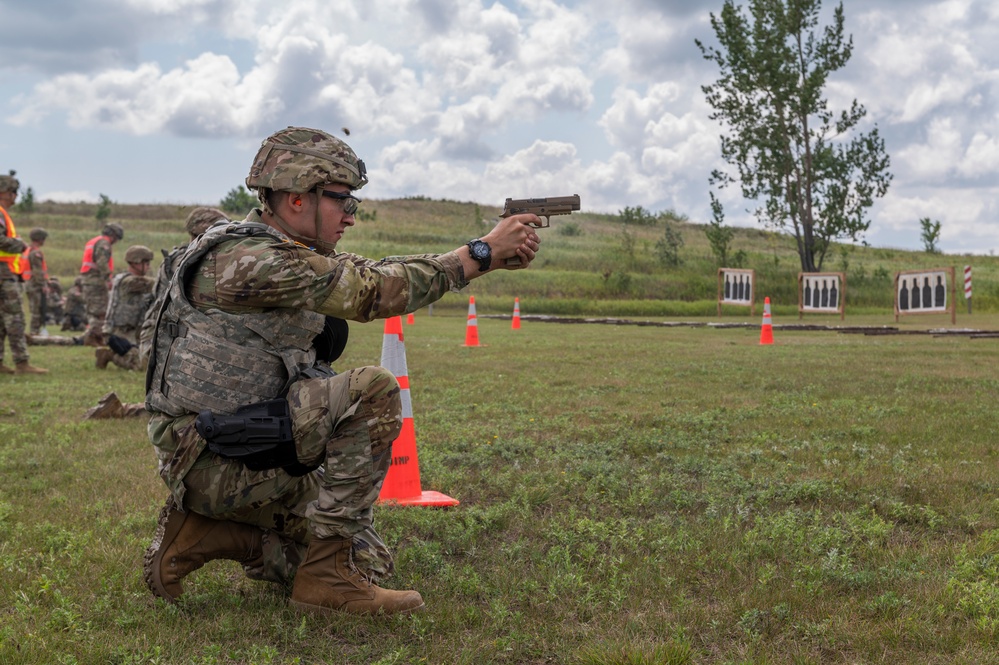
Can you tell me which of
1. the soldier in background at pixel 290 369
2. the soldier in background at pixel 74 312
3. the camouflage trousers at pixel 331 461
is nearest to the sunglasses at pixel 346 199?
the soldier in background at pixel 290 369

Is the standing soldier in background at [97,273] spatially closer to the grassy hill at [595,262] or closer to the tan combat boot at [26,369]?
the tan combat boot at [26,369]

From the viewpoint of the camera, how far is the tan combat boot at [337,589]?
365 cm

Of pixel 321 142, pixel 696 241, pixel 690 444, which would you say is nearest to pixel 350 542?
pixel 321 142

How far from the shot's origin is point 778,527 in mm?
4656

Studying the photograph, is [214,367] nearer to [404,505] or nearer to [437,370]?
[404,505]

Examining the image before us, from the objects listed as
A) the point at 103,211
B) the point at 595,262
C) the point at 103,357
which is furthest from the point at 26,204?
the point at 103,357

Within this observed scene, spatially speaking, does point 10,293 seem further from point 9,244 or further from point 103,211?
point 103,211

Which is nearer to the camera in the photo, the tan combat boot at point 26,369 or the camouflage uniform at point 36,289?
the tan combat boot at point 26,369

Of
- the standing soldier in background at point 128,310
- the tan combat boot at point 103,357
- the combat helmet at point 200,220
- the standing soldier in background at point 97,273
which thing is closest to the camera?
the combat helmet at point 200,220

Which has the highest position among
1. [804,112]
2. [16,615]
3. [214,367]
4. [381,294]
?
[804,112]

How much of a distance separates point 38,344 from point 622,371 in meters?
12.8

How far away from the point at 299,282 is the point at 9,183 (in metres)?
10.3

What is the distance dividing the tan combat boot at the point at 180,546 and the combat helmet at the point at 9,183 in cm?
970

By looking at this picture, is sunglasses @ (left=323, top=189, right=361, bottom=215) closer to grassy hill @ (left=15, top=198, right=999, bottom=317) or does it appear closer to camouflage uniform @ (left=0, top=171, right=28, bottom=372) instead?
camouflage uniform @ (left=0, top=171, right=28, bottom=372)
